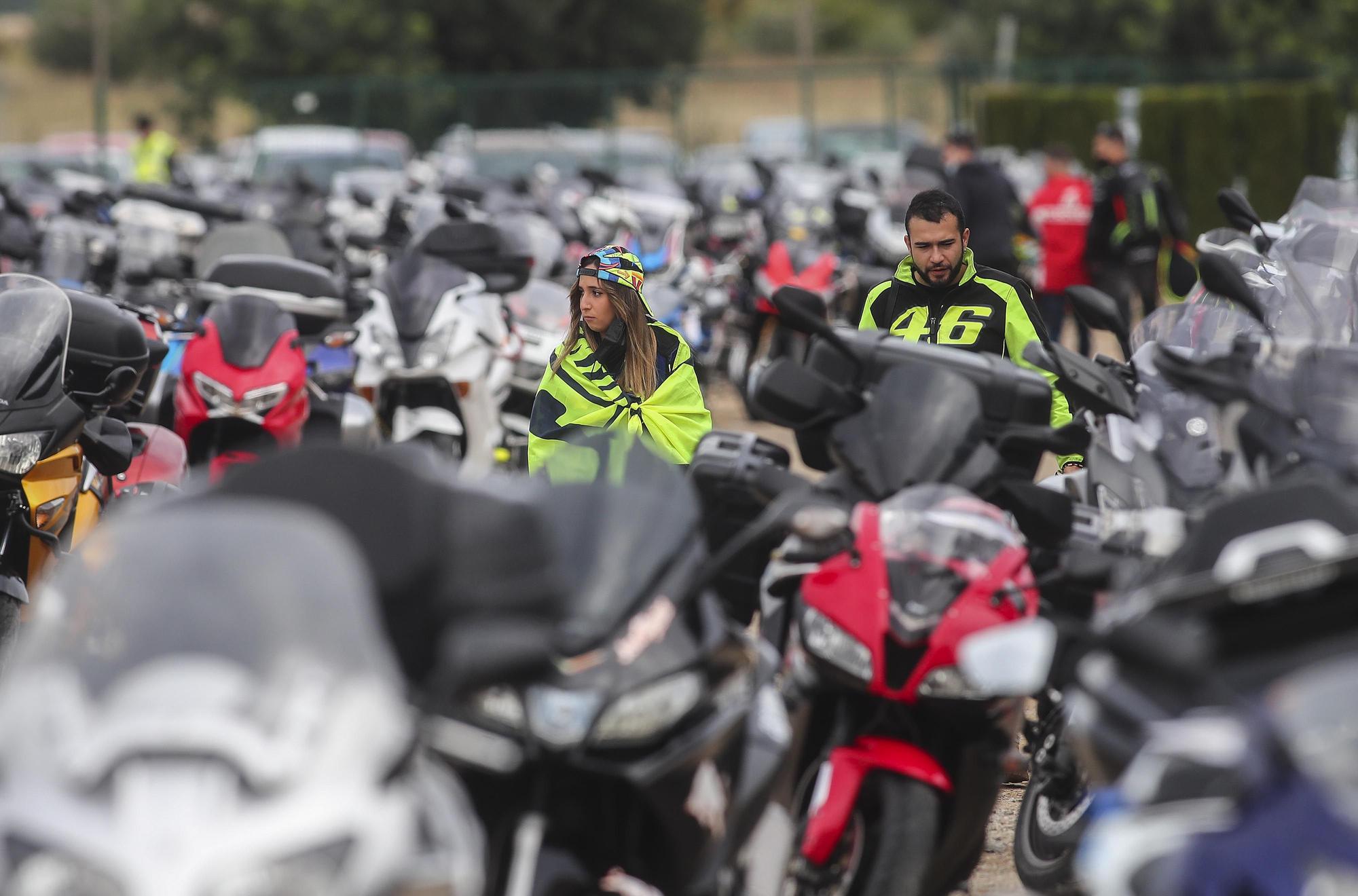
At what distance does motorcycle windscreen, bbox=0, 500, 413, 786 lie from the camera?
303 centimetres

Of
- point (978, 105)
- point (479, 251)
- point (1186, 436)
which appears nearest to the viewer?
point (1186, 436)

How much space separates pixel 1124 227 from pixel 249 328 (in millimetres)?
9332

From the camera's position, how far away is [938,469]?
4711mm

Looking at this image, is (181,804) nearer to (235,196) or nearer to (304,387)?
(304,387)

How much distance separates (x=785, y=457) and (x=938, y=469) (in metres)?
0.68

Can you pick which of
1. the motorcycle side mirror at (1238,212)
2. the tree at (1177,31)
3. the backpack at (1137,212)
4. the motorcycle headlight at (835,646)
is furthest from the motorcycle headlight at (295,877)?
the tree at (1177,31)

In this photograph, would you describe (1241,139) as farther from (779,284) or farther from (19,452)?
(19,452)

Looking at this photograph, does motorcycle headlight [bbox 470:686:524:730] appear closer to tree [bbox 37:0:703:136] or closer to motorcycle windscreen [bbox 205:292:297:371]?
motorcycle windscreen [bbox 205:292:297:371]

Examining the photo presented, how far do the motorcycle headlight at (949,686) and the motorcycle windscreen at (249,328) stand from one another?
4131 millimetres

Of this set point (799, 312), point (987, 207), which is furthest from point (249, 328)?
point (987, 207)

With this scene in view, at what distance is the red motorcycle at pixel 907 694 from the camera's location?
4301 millimetres

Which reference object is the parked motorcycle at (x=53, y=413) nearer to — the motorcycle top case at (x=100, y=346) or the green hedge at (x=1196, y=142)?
the motorcycle top case at (x=100, y=346)

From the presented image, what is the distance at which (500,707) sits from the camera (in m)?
3.73

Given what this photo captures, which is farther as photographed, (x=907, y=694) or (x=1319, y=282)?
(x=1319, y=282)
